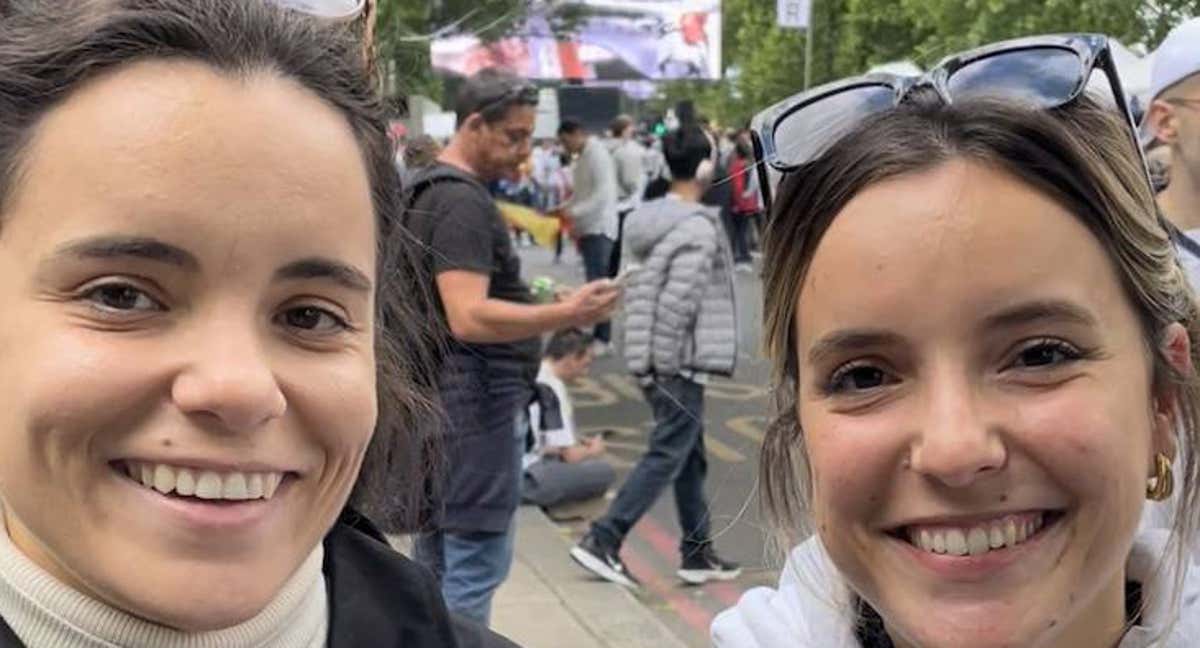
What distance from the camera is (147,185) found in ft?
4.17

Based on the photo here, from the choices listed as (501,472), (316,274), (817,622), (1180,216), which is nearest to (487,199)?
(501,472)

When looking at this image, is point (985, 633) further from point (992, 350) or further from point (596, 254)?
point (596, 254)

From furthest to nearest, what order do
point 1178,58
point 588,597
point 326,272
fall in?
point 588,597 → point 1178,58 → point 326,272

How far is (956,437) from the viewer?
56.1 inches

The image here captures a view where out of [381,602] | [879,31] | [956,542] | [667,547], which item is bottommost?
[667,547]

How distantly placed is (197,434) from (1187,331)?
116 centimetres

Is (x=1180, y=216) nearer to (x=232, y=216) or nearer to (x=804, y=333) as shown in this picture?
(x=804, y=333)

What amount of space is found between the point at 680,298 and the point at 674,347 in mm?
218

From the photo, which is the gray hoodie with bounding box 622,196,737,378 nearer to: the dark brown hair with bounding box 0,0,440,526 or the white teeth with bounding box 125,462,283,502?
the dark brown hair with bounding box 0,0,440,526

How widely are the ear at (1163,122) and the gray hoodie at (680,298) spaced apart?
2438mm

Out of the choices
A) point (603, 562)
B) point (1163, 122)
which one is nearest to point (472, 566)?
point (603, 562)

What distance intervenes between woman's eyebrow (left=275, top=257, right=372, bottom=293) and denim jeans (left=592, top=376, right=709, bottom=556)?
458 cm

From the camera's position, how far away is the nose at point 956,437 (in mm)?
1422

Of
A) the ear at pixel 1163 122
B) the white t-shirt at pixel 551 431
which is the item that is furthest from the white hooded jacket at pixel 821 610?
the white t-shirt at pixel 551 431
